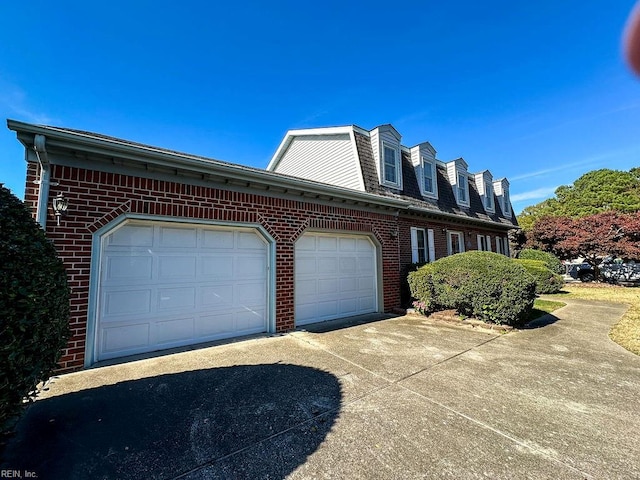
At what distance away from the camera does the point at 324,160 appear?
11211mm

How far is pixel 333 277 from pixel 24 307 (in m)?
5.86

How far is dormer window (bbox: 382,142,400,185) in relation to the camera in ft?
33.4

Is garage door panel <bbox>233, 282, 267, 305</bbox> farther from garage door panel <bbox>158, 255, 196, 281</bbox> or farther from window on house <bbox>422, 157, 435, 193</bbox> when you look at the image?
window on house <bbox>422, 157, 435, 193</bbox>

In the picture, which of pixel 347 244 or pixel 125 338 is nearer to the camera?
pixel 125 338

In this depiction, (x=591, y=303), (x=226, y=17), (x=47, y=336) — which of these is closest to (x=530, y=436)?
(x=47, y=336)

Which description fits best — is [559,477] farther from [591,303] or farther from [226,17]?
[591,303]

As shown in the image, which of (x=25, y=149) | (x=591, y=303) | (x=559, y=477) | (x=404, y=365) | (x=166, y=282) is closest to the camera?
(x=559, y=477)

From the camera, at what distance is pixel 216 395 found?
3.25 meters

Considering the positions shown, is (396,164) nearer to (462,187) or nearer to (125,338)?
(462,187)

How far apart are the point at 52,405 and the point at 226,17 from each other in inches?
338

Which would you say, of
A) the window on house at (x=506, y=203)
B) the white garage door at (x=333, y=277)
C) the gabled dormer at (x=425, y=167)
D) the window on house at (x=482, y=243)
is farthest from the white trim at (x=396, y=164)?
the window on house at (x=506, y=203)

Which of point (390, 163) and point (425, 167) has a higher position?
point (425, 167)

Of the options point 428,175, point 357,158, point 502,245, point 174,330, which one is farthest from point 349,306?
point 502,245

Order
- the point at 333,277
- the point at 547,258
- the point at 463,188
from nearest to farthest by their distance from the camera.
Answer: the point at 333,277 < the point at 463,188 < the point at 547,258
